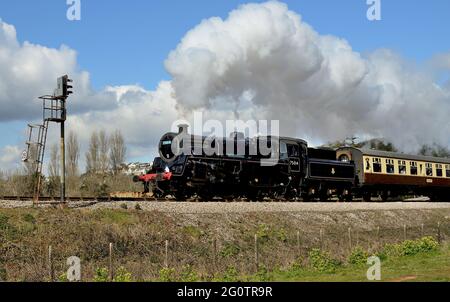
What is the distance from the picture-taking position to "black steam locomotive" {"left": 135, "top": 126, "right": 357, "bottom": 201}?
26297 millimetres

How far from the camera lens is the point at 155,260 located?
57.7 feet

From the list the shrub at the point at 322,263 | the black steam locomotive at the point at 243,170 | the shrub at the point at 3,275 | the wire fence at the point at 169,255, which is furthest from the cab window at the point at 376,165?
the shrub at the point at 3,275

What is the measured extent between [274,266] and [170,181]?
10144 mm

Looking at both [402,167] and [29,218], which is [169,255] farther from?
[402,167]

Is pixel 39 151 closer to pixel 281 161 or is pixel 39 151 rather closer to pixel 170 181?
pixel 170 181

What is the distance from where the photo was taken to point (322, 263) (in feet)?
51.5

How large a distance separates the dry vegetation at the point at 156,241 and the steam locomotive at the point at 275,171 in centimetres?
414

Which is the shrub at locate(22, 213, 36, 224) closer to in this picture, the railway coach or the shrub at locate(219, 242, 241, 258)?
the shrub at locate(219, 242, 241, 258)

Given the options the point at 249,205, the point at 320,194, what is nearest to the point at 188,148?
the point at 249,205

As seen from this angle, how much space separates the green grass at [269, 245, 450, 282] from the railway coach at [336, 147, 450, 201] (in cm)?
1959

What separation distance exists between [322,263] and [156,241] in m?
6.00

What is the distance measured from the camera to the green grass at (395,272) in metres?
13.0

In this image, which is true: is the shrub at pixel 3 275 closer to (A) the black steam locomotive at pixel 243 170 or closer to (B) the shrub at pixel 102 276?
(B) the shrub at pixel 102 276

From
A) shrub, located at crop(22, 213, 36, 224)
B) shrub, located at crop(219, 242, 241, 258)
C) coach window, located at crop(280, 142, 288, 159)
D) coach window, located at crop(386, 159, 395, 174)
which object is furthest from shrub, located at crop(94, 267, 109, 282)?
coach window, located at crop(386, 159, 395, 174)
